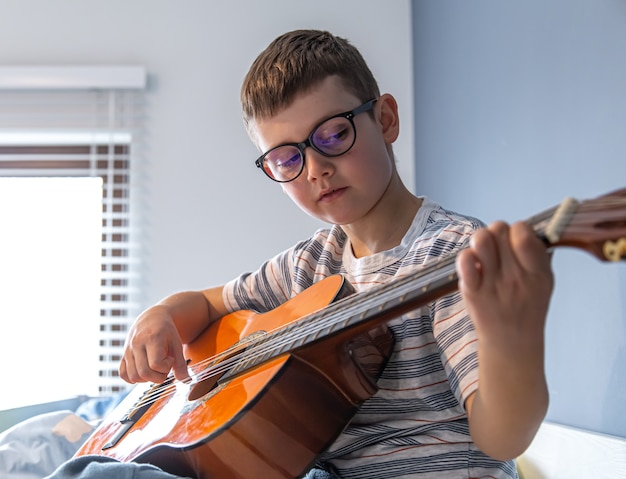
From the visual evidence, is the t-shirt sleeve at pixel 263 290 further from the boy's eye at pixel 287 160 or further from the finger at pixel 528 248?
the finger at pixel 528 248

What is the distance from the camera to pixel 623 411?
0.97 metres

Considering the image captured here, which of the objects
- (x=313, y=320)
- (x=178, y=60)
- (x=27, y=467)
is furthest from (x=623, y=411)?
(x=178, y=60)

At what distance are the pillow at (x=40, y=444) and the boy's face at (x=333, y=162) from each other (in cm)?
66

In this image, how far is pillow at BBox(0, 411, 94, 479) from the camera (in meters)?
1.17

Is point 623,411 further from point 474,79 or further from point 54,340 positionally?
point 54,340

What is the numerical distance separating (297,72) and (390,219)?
249 millimetres

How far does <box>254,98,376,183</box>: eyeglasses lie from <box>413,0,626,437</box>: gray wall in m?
0.35

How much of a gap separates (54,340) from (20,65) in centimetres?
107

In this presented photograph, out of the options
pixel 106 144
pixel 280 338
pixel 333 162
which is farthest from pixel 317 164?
pixel 106 144

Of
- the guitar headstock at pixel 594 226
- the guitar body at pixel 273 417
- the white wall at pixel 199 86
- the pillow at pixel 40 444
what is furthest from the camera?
the white wall at pixel 199 86

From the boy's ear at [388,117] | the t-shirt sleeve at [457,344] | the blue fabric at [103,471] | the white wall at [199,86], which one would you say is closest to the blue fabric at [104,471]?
the blue fabric at [103,471]

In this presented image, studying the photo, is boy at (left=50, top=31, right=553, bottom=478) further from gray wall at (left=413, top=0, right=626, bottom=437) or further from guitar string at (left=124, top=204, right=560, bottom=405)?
gray wall at (left=413, top=0, right=626, bottom=437)

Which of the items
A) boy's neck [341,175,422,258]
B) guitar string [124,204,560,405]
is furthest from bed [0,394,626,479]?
boy's neck [341,175,422,258]

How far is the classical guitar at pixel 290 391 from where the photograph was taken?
27.3 inches
